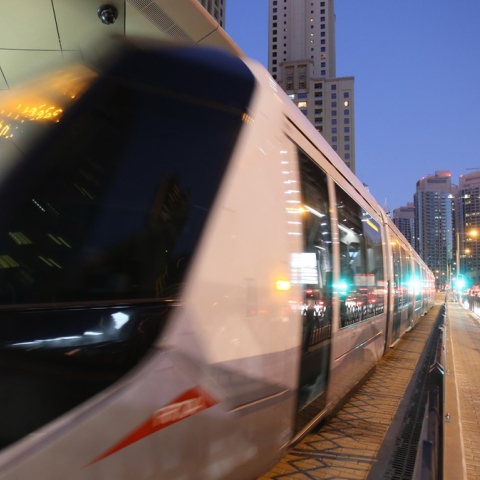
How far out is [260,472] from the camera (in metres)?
2.94

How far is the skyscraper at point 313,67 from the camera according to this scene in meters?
120

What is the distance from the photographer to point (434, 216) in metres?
91.2

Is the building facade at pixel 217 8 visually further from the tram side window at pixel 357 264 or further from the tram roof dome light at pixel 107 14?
the tram roof dome light at pixel 107 14

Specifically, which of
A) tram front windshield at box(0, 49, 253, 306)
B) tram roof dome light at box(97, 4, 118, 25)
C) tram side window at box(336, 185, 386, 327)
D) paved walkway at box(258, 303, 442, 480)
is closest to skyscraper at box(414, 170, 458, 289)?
tram side window at box(336, 185, 386, 327)

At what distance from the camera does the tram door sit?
3.48 metres

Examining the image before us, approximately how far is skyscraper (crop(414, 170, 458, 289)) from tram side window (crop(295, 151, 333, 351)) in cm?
8769

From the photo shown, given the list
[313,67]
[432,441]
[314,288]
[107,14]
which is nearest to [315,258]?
[314,288]

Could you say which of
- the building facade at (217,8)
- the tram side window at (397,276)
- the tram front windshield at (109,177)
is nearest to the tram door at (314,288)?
the tram front windshield at (109,177)

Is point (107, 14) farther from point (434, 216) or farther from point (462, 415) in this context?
point (434, 216)

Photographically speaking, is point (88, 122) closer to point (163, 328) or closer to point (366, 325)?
point (163, 328)

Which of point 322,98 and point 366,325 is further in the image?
point 322,98

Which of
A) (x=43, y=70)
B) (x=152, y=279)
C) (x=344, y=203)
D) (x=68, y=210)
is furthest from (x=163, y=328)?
(x=344, y=203)

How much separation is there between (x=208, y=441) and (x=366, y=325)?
4.42m

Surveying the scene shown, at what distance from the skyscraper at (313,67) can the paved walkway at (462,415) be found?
112m
